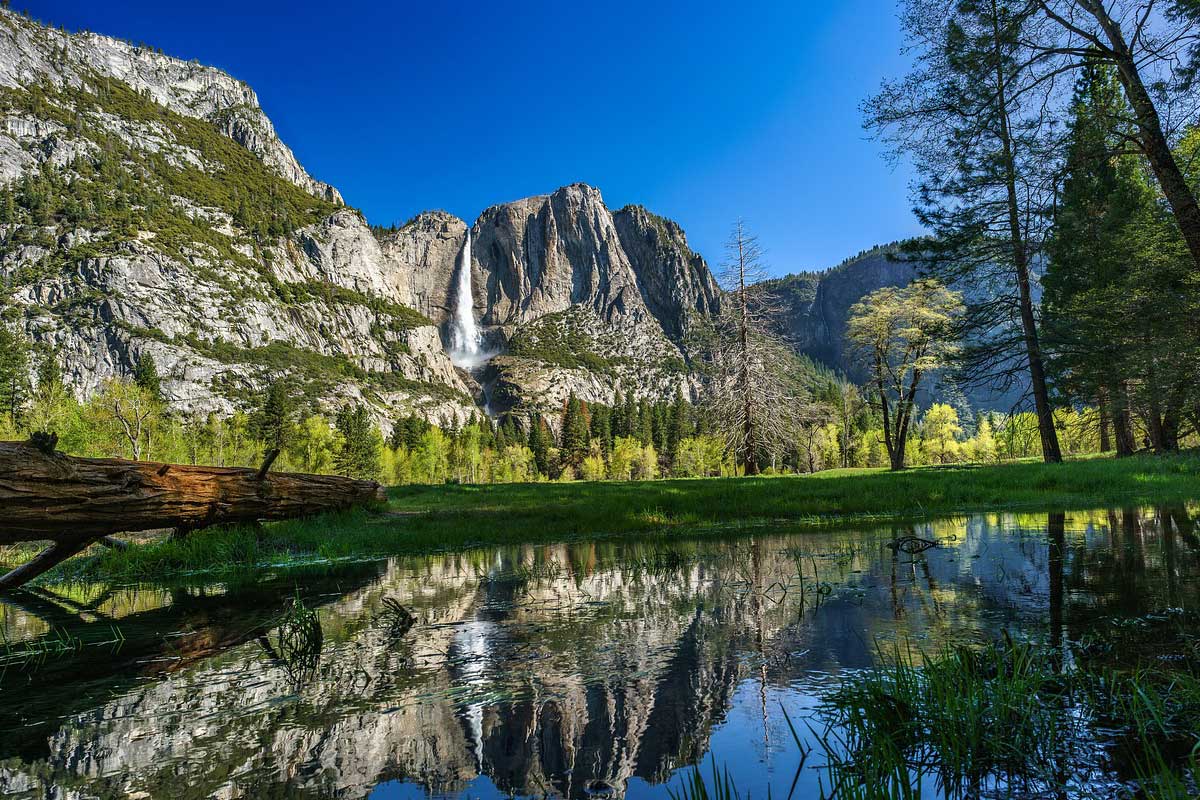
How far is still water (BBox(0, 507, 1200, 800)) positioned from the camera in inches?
104

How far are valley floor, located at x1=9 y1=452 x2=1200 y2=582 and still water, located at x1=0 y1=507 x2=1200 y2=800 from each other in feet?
7.97

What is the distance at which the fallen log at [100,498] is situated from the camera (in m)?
7.32

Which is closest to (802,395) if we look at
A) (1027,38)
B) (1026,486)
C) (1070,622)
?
(1026,486)

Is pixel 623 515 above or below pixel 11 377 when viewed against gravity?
below

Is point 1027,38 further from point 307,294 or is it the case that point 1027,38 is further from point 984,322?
point 307,294

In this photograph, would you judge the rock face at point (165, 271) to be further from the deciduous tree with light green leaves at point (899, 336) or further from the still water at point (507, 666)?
the still water at point (507, 666)

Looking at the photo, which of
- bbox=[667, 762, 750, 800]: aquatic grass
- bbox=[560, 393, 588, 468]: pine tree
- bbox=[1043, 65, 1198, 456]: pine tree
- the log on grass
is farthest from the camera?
bbox=[560, 393, 588, 468]: pine tree

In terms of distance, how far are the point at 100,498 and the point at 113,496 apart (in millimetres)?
196

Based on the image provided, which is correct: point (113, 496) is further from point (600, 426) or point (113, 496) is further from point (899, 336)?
point (600, 426)

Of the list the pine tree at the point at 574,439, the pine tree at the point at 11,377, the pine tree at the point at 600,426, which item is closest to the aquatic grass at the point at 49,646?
the pine tree at the point at 11,377

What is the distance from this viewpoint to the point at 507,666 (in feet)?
13.0

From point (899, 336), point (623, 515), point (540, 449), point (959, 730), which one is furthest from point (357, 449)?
point (959, 730)

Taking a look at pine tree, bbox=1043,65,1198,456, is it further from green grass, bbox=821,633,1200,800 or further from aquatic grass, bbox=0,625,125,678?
aquatic grass, bbox=0,625,125,678

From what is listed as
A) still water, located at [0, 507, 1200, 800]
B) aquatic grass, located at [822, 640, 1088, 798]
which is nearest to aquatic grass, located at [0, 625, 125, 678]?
still water, located at [0, 507, 1200, 800]
